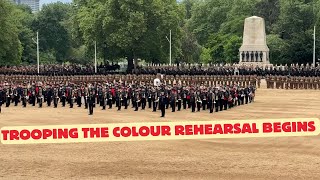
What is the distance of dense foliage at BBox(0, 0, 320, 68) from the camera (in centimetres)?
7500

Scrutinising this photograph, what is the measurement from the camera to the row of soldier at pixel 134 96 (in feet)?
116

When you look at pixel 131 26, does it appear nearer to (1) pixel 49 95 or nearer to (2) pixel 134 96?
(1) pixel 49 95

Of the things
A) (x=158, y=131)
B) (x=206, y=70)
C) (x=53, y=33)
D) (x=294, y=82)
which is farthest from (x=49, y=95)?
(x=53, y=33)

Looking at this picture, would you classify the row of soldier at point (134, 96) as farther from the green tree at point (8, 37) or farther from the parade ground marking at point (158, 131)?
the green tree at point (8, 37)

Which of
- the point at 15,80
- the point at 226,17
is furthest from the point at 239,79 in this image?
the point at 226,17

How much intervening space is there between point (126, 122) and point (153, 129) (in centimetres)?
219

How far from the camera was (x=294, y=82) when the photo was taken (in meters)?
53.7

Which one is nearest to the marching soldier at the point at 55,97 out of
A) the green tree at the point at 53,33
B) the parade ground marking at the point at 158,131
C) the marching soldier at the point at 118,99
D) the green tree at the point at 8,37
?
the marching soldier at the point at 118,99

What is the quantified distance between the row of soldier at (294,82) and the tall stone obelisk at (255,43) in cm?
1526

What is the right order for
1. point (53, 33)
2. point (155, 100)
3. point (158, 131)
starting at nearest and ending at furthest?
point (158, 131) → point (155, 100) → point (53, 33)

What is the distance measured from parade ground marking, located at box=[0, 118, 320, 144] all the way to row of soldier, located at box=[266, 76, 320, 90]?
23158 millimetres

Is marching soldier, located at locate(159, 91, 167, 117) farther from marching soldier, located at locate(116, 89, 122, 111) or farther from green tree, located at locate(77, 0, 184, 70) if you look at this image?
green tree, located at locate(77, 0, 184, 70)

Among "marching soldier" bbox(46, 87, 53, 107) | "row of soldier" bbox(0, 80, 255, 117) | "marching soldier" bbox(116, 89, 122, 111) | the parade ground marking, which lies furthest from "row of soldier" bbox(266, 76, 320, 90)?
the parade ground marking

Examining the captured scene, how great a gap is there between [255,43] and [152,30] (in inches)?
502
